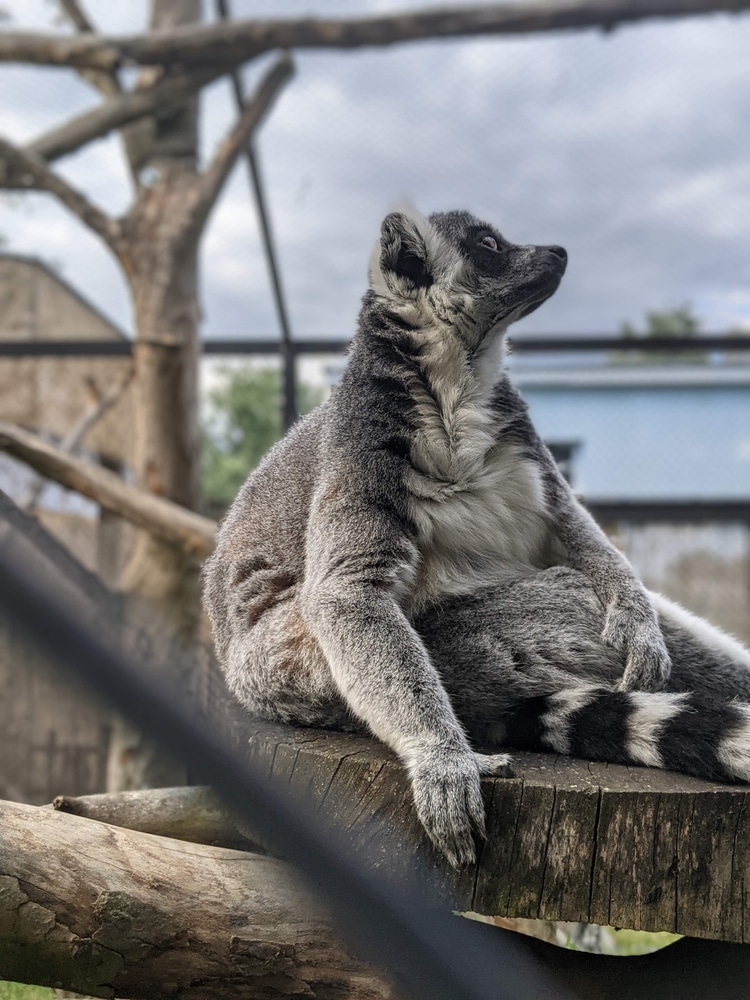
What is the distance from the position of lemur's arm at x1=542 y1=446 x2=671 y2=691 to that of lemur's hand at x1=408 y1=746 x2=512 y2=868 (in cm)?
67

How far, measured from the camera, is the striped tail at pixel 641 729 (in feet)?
6.84

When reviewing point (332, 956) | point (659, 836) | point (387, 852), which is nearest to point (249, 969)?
point (332, 956)

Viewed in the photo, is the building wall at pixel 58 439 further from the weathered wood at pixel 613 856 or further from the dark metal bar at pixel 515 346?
the weathered wood at pixel 613 856

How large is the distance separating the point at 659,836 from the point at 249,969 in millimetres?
1048

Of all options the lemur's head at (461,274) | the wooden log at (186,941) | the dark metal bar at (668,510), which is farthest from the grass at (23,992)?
the dark metal bar at (668,510)

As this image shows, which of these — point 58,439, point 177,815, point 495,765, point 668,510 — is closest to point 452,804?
point 495,765

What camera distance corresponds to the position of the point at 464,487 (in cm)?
273

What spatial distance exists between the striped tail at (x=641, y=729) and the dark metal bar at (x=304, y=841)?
1.66 feet

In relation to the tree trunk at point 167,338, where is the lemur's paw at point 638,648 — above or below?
below

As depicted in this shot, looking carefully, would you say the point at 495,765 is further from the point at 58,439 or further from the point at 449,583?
the point at 58,439

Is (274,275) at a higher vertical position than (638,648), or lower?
higher

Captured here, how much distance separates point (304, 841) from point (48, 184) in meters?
5.18

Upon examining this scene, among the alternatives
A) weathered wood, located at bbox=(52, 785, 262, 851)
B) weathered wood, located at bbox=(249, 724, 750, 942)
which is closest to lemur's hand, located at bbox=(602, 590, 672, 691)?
weathered wood, located at bbox=(249, 724, 750, 942)

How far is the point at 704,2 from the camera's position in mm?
4660
